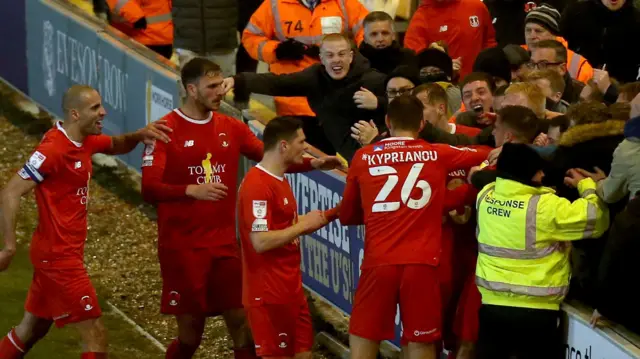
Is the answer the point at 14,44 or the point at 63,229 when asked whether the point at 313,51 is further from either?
the point at 14,44

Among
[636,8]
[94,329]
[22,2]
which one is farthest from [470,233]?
[22,2]

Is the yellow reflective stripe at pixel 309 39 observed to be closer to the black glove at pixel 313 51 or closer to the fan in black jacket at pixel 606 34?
the black glove at pixel 313 51

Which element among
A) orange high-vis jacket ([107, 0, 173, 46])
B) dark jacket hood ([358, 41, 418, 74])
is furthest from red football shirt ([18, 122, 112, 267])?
orange high-vis jacket ([107, 0, 173, 46])

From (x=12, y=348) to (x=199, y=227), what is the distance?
4.72 feet

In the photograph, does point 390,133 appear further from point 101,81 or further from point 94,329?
point 101,81

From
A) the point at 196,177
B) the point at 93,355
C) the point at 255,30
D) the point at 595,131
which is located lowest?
the point at 93,355

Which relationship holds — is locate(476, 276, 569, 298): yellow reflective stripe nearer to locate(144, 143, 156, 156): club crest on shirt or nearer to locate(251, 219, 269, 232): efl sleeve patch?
locate(251, 219, 269, 232): efl sleeve patch

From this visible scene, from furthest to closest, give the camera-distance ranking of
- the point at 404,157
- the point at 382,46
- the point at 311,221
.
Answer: the point at 382,46 < the point at 311,221 < the point at 404,157

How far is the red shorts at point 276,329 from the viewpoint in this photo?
812 centimetres

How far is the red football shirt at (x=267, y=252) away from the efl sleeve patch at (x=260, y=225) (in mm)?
33

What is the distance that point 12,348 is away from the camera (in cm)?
875

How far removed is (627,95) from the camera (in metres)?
8.23

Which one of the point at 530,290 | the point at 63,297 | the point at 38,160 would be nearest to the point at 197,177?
the point at 38,160

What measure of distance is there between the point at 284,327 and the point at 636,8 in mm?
4217
